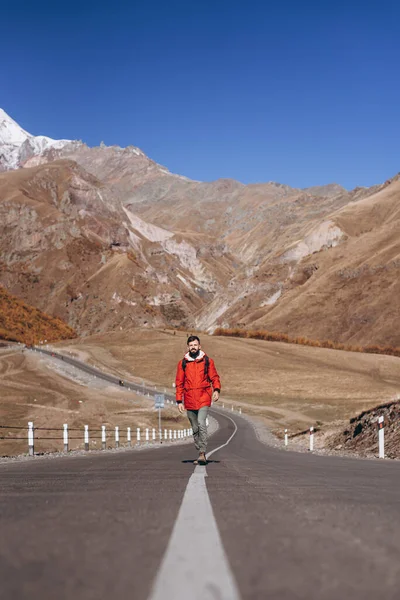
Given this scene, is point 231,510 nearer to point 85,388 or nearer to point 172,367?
point 85,388

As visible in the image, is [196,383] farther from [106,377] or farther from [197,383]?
[106,377]

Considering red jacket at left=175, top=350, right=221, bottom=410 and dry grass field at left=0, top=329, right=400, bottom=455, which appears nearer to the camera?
red jacket at left=175, top=350, right=221, bottom=410

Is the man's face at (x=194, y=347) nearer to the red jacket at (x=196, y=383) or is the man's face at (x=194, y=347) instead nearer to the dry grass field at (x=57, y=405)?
the red jacket at (x=196, y=383)

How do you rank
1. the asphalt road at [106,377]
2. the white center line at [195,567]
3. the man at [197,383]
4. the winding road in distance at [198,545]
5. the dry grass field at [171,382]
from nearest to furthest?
the white center line at [195,567], the winding road in distance at [198,545], the man at [197,383], the dry grass field at [171,382], the asphalt road at [106,377]

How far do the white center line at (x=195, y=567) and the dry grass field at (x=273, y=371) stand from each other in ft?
224

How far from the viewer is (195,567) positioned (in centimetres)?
312

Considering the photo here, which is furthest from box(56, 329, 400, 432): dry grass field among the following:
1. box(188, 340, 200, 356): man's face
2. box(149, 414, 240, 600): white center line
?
box(149, 414, 240, 600): white center line

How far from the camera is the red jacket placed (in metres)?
13.1

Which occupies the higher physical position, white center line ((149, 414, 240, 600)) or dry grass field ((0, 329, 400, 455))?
white center line ((149, 414, 240, 600))

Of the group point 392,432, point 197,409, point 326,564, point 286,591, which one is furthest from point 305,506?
point 392,432

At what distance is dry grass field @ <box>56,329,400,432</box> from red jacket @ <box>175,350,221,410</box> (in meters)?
59.4

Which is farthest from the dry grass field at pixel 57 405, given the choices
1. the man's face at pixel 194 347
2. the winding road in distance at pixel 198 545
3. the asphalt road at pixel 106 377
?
the winding road in distance at pixel 198 545

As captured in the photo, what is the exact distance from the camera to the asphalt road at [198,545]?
9.52 feet

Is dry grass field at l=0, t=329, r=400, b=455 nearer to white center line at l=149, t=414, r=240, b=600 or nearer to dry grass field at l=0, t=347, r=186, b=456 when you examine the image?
dry grass field at l=0, t=347, r=186, b=456
